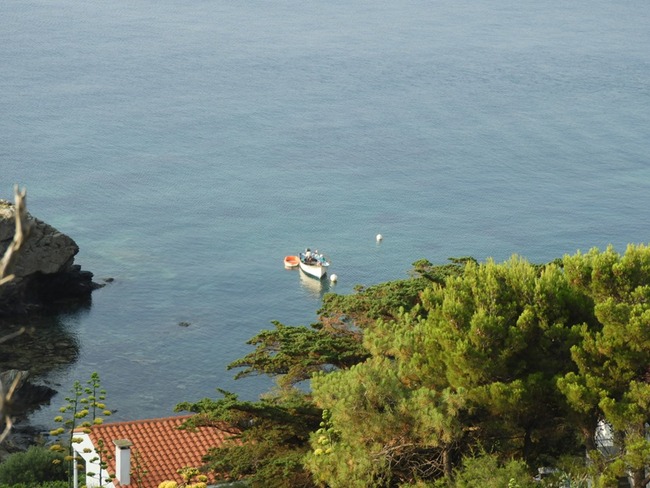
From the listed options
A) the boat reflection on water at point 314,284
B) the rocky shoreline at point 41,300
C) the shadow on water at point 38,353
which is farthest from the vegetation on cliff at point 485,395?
the boat reflection on water at point 314,284

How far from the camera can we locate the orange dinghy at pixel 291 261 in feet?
284

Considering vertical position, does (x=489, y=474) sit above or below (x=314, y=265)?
above

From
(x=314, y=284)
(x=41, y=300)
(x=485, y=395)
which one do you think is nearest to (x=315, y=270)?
(x=314, y=284)

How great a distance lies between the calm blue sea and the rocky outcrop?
2566mm

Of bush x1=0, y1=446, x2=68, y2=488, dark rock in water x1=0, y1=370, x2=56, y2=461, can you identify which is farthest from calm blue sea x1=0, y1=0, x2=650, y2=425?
bush x1=0, y1=446, x2=68, y2=488

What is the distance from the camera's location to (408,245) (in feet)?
300

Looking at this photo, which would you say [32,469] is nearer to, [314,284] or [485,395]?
[485,395]

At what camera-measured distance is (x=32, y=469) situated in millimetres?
34875

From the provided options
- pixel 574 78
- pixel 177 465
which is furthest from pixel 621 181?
pixel 177 465

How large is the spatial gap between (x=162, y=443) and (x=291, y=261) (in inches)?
2232

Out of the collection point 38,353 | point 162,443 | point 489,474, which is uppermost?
point 489,474

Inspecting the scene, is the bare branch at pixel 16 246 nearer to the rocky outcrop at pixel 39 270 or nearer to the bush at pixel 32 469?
the bush at pixel 32 469

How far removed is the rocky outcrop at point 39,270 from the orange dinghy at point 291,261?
17.8m

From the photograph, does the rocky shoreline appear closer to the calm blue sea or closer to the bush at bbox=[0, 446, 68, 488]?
the calm blue sea
